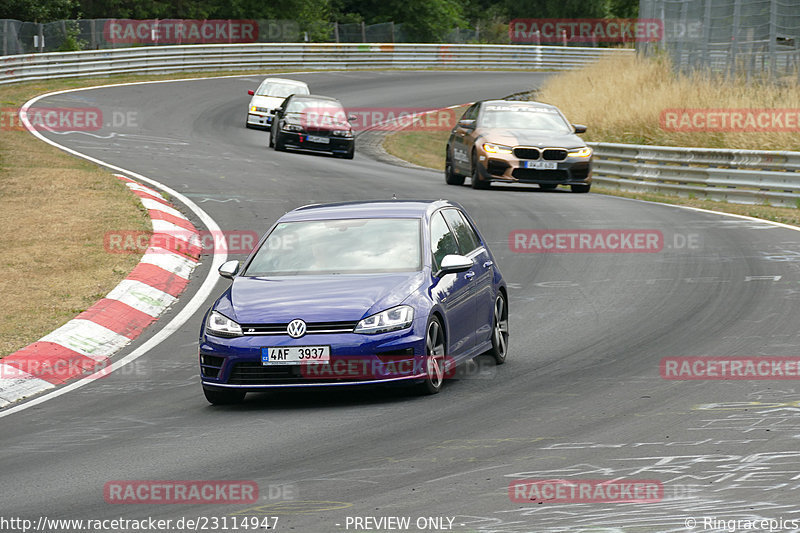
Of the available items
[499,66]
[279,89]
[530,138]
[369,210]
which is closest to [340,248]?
[369,210]

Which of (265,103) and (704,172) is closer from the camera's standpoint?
(704,172)

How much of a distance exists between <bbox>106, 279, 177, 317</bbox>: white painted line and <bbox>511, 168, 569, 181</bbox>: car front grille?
11360 millimetres

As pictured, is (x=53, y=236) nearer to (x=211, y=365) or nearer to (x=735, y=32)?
(x=211, y=365)

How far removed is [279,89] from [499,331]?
29699 mm

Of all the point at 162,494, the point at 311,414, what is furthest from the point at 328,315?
the point at 162,494

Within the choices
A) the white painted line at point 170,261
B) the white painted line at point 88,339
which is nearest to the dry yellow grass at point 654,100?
the white painted line at point 170,261

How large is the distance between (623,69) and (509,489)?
31644 millimetres

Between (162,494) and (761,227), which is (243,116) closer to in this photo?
(761,227)

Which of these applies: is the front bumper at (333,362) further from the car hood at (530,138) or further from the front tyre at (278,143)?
the front tyre at (278,143)

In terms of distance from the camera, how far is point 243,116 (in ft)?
132

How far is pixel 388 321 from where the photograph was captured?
29.4 feet

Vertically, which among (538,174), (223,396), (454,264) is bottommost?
(538,174)

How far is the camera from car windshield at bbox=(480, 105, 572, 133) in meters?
24.7

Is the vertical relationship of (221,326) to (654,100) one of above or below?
above
